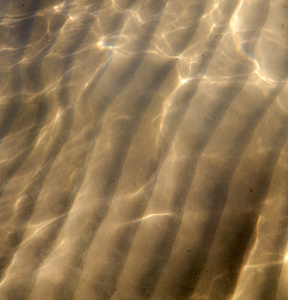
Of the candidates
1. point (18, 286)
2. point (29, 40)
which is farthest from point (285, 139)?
point (29, 40)

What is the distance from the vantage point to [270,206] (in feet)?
7.36

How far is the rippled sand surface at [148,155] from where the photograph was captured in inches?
85.8

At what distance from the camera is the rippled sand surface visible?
2.18 metres

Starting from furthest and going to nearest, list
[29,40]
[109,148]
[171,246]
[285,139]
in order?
1. [29,40]
2. [109,148]
3. [285,139]
4. [171,246]

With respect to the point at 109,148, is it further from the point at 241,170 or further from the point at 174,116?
the point at 241,170

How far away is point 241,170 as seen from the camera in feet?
7.56

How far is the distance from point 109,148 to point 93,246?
3.13 ft

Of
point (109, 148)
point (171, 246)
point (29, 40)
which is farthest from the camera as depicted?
point (29, 40)

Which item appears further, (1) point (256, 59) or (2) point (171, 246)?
(1) point (256, 59)

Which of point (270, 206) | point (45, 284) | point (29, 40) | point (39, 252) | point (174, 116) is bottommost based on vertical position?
point (270, 206)

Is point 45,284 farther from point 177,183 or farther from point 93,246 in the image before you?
point 177,183

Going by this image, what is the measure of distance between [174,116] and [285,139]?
1102 millimetres

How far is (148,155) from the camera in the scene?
96.6 inches

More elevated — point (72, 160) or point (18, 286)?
point (72, 160)
